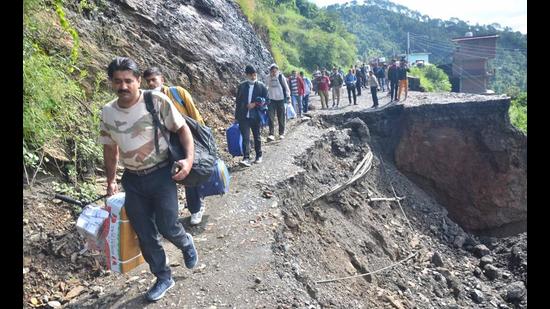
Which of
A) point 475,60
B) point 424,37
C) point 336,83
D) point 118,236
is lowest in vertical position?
point 118,236

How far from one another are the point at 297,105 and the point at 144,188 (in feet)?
37.9

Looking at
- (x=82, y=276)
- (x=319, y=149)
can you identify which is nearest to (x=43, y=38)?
(x=82, y=276)

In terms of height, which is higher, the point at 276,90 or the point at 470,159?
the point at 276,90

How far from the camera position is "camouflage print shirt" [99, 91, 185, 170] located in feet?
10.8

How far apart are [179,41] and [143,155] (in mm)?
7684

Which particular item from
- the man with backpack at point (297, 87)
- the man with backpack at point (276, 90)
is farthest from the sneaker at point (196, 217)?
the man with backpack at point (297, 87)

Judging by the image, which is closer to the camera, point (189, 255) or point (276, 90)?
point (189, 255)

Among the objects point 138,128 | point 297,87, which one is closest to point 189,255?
point 138,128

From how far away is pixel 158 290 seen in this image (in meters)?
3.77

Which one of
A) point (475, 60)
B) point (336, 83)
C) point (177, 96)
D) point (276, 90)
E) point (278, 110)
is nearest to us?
point (177, 96)

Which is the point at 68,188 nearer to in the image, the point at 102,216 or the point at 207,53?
the point at 102,216

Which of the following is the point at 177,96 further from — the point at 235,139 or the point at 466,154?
the point at 466,154

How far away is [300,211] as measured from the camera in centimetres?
709

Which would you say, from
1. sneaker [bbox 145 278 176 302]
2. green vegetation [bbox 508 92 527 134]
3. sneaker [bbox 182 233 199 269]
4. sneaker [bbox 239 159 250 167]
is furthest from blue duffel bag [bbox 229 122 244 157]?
green vegetation [bbox 508 92 527 134]
